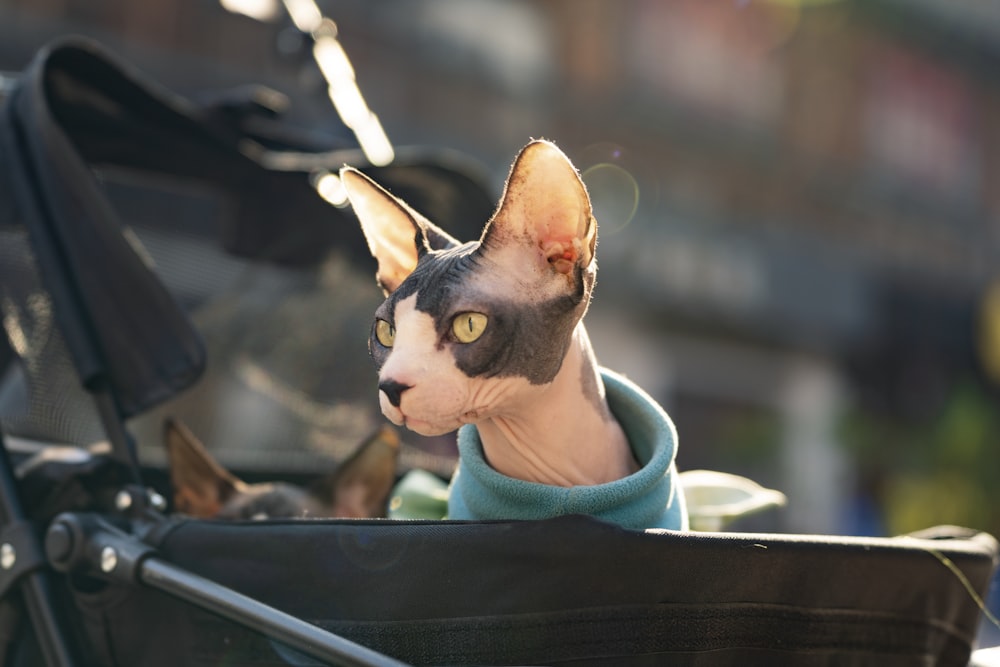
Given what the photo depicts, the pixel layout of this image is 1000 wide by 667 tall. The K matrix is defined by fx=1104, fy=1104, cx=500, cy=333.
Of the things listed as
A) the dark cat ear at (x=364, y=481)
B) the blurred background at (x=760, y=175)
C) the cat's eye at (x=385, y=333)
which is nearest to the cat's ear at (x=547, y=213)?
the cat's eye at (x=385, y=333)

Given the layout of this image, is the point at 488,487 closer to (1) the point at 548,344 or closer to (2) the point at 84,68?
(1) the point at 548,344

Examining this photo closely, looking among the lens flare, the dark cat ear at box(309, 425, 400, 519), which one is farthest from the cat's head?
the lens flare

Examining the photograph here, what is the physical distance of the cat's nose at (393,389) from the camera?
3.83 feet

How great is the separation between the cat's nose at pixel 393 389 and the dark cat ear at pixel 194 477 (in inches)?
33.0

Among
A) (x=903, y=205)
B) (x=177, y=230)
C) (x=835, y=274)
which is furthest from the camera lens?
(x=903, y=205)

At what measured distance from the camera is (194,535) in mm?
1369

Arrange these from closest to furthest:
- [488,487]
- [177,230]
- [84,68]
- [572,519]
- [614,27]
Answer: [572,519] < [488,487] < [84,68] < [177,230] < [614,27]

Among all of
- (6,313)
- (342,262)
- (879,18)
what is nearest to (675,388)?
(879,18)

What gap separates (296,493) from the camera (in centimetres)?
196

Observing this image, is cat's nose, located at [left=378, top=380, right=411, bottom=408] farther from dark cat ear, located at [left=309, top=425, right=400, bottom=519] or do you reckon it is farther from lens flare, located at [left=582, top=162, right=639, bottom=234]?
lens flare, located at [left=582, top=162, right=639, bottom=234]

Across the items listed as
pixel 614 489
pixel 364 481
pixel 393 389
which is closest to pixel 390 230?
pixel 393 389

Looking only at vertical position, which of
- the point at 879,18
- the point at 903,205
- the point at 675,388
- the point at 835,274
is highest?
the point at 879,18

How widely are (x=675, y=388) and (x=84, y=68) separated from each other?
9.10 meters

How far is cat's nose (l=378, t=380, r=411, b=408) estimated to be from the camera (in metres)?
1.17
